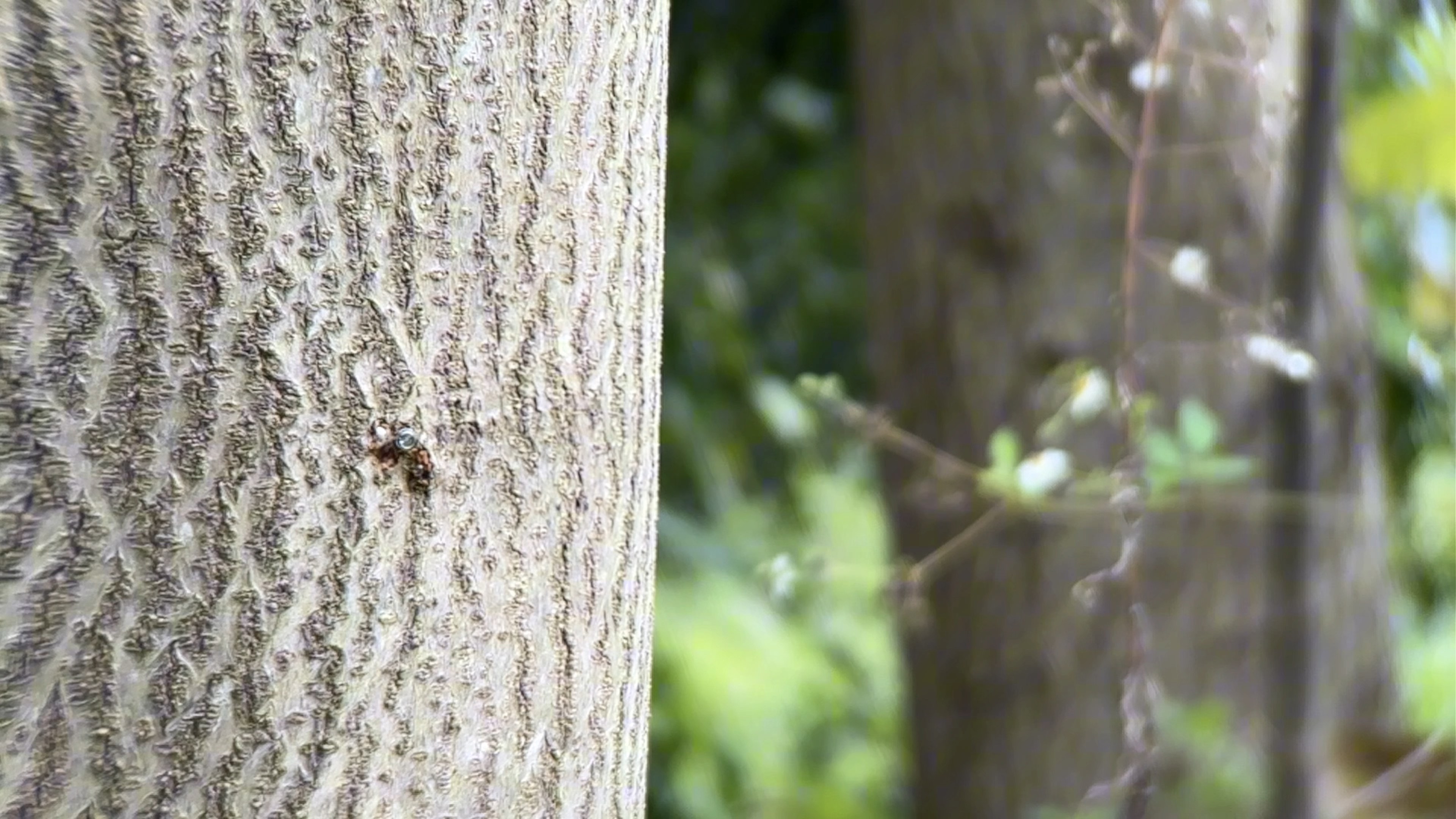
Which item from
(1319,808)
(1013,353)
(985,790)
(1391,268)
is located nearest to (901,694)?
(985,790)

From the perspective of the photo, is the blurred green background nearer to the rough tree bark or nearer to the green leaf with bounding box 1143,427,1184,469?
the green leaf with bounding box 1143,427,1184,469

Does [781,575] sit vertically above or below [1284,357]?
below

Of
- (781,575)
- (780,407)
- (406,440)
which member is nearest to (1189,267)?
(781,575)

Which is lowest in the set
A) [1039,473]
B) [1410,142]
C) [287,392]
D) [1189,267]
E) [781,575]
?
[781,575]

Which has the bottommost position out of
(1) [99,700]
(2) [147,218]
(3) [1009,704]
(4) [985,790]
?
(4) [985,790]

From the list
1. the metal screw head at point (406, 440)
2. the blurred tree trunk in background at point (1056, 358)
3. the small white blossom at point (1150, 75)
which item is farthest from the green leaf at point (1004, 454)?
the metal screw head at point (406, 440)

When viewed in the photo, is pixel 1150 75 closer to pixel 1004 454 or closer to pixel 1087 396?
pixel 1087 396

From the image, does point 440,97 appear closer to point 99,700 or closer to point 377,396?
point 377,396

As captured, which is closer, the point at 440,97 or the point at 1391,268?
the point at 440,97
